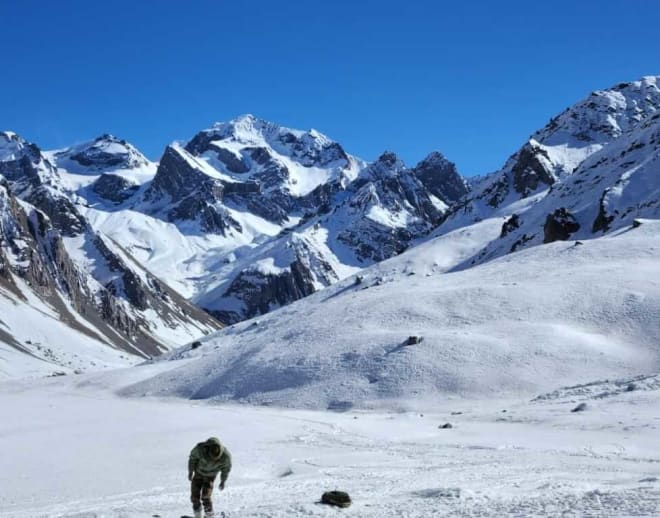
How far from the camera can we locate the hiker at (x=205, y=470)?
1340 cm

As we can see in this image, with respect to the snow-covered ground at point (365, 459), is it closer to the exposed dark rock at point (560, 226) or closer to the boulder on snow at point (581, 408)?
the boulder on snow at point (581, 408)

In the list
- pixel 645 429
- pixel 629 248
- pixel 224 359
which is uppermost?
pixel 629 248

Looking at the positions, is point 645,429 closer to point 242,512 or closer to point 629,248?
point 242,512

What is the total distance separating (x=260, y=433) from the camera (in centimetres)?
3147

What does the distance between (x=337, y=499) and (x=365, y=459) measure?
888 cm

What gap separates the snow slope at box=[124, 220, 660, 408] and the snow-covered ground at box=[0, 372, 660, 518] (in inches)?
161

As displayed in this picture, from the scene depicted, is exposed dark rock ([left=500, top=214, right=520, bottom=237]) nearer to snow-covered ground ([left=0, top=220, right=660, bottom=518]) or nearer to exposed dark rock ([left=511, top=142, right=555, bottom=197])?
snow-covered ground ([left=0, top=220, right=660, bottom=518])

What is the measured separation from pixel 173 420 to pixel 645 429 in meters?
22.2

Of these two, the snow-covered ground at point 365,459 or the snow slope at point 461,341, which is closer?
the snow-covered ground at point 365,459

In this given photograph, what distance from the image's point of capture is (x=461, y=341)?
168 ft

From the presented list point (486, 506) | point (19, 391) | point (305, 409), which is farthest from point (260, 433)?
point (19, 391)

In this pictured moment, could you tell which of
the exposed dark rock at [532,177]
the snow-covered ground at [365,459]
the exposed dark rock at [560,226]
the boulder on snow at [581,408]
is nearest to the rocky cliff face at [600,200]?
the exposed dark rock at [560,226]

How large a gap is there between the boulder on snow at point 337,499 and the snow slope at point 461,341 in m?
30.7

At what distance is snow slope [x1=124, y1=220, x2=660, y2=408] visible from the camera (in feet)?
154
